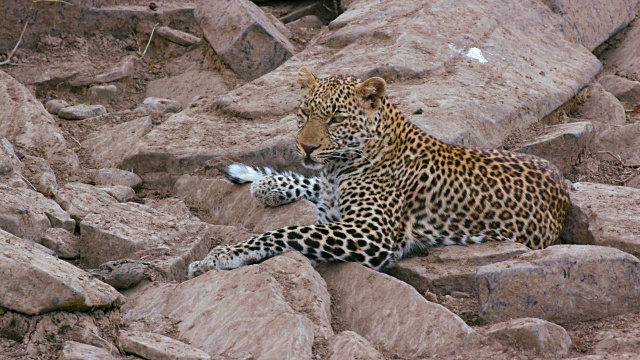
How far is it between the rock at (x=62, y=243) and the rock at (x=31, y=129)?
2.57 m

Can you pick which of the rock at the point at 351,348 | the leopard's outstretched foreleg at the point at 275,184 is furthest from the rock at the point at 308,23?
the rock at the point at 351,348

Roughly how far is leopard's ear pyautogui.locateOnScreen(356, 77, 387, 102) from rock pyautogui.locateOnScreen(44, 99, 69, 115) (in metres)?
5.64

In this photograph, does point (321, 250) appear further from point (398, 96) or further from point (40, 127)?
point (40, 127)

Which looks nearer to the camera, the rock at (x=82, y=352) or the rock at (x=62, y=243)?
the rock at (x=82, y=352)

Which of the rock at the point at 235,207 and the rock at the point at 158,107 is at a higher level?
the rock at the point at 235,207

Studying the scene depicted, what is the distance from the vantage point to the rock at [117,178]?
36.7 ft

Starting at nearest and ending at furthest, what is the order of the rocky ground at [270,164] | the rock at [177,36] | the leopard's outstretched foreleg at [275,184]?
1. the rocky ground at [270,164]
2. the leopard's outstretched foreleg at [275,184]
3. the rock at [177,36]

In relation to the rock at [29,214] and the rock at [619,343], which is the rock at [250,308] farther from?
the rock at [619,343]

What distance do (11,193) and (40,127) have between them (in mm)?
3119

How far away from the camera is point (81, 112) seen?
13.4 metres

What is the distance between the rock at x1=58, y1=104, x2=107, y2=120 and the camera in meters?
13.3

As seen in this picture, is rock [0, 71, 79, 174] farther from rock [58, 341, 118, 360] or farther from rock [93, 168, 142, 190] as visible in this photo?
rock [58, 341, 118, 360]

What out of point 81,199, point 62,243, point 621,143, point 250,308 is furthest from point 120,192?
point 621,143

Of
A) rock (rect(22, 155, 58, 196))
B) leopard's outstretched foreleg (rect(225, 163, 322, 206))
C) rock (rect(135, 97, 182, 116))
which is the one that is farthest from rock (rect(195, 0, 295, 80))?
rock (rect(22, 155, 58, 196))
